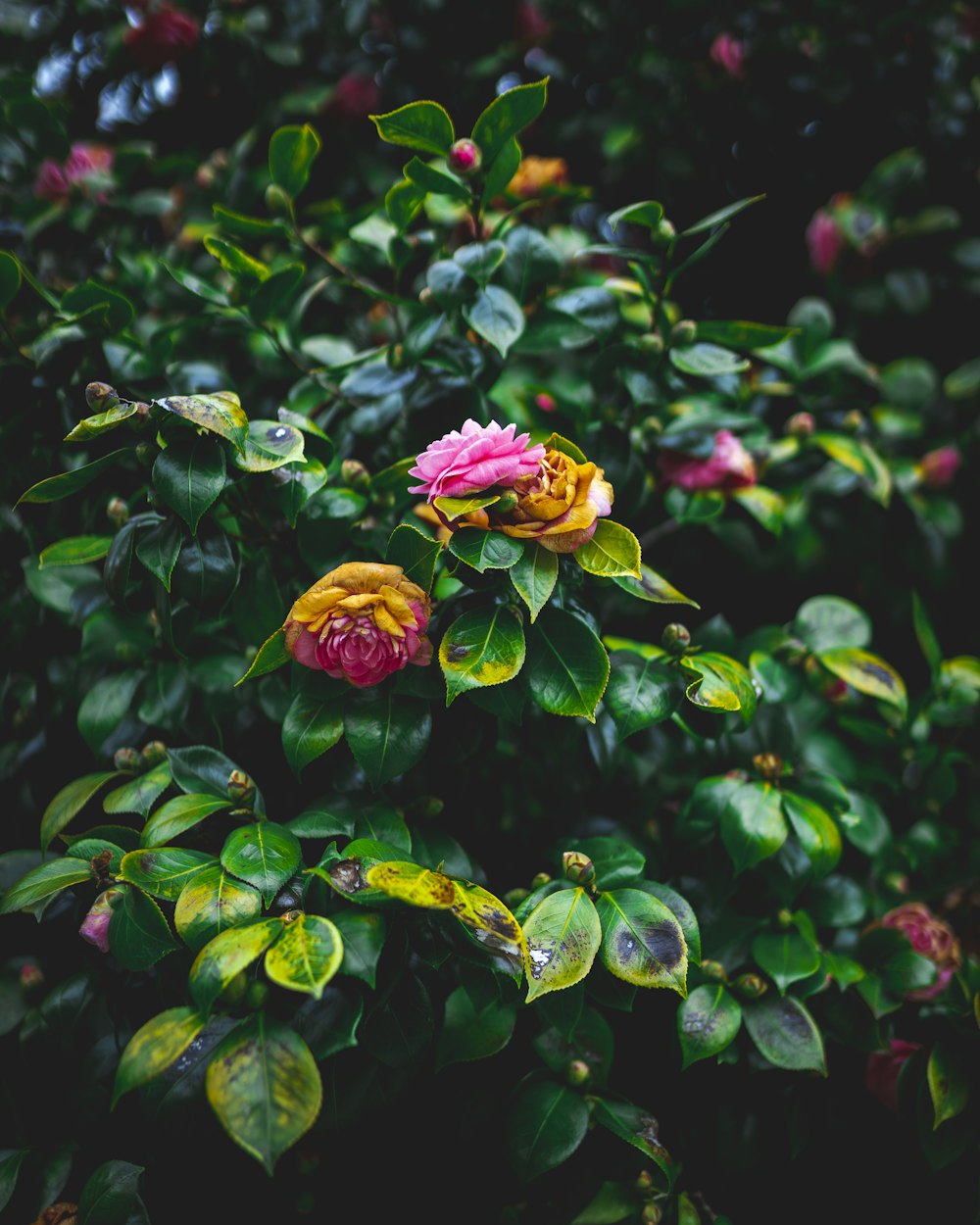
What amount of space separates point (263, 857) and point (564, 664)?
32 centimetres

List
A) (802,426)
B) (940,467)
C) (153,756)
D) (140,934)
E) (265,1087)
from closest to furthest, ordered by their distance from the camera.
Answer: (265,1087) < (140,934) < (153,756) < (802,426) < (940,467)

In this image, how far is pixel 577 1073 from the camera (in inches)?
34.5

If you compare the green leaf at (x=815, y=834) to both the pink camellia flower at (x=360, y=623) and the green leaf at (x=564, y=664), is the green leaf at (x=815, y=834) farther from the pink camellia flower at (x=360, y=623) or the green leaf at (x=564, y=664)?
the pink camellia flower at (x=360, y=623)

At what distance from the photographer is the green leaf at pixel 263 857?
2.44 ft

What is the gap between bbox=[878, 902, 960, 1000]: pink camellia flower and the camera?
1045mm

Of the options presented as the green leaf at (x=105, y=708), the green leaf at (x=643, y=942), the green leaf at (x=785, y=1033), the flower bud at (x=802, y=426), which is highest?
the green leaf at (x=105, y=708)

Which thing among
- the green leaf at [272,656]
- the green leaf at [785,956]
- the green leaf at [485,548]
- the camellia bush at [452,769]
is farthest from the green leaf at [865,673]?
the green leaf at [272,656]

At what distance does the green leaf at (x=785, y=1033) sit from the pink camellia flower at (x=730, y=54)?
171 cm

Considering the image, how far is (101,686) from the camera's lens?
1031 mm

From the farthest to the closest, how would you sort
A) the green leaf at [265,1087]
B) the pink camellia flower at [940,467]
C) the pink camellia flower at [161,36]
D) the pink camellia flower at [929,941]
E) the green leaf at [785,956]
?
1. the pink camellia flower at [161,36]
2. the pink camellia flower at [940,467]
3. the pink camellia flower at [929,941]
4. the green leaf at [785,956]
5. the green leaf at [265,1087]

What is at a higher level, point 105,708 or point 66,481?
point 66,481

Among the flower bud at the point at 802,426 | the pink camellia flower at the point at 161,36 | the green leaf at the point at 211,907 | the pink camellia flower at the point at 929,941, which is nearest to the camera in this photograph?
the green leaf at the point at 211,907

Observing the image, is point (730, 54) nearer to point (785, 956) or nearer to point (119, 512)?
point (119, 512)

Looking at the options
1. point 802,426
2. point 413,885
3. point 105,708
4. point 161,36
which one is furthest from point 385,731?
point 161,36
